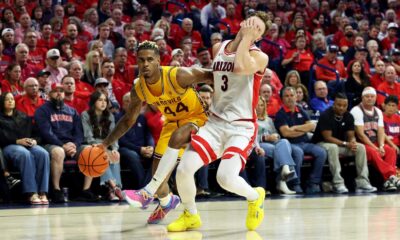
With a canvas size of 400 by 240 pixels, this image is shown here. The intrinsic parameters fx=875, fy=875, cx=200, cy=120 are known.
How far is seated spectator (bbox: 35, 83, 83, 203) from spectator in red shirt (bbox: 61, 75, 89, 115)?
1.19ft

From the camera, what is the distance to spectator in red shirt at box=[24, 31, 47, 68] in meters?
13.5

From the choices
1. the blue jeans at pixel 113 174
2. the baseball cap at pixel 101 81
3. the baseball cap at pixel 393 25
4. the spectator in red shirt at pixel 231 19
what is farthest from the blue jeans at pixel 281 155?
the baseball cap at pixel 393 25

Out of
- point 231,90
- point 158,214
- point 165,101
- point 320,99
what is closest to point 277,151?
point 320,99

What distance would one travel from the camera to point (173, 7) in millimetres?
17734

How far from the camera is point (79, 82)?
12859 millimetres

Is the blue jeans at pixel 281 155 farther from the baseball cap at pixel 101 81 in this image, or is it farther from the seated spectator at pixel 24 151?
the seated spectator at pixel 24 151

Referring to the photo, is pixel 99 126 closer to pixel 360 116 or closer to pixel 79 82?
pixel 79 82

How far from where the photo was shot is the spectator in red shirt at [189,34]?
16028 mm

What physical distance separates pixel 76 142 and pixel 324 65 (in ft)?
18.5

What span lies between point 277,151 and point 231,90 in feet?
16.8

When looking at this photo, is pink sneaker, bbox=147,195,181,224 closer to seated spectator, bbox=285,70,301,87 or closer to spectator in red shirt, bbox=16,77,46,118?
spectator in red shirt, bbox=16,77,46,118

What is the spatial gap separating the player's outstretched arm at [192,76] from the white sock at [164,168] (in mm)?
623

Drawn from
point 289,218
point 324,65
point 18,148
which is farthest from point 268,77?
point 289,218

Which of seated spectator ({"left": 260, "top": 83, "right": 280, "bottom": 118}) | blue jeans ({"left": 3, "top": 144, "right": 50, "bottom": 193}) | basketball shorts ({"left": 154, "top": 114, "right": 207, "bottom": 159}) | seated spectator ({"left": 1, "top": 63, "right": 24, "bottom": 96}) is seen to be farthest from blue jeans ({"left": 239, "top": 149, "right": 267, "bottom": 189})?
basketball shorts ({"left": 154, "top": 114, "right": 207, "bottom": 159})
